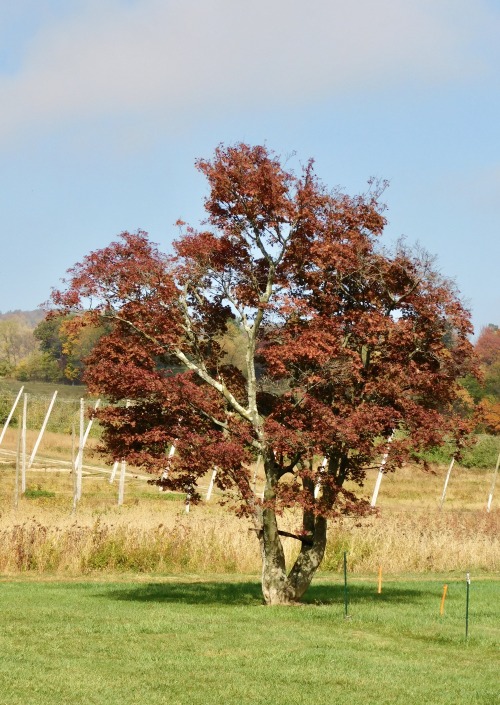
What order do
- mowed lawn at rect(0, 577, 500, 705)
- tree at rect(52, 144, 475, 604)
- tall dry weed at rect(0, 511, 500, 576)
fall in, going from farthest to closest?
tall dry weed at rect(0, 511, 500, 576)
tree at rect(52, 144, 475, 604)
mowed lawn at rect(0, 577, 500, 705)

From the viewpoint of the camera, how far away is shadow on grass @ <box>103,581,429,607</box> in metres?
18.7

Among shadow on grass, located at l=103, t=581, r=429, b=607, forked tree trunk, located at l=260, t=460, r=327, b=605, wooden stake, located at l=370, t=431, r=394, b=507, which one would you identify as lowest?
shadow on grass, located at l=103, t=581, r=429, b=607

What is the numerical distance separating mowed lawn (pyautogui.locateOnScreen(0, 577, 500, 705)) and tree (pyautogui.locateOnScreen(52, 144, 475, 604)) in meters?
1.97

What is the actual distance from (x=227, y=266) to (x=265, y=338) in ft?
4.94

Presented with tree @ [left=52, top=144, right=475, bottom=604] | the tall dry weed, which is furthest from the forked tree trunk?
the tall dry weed

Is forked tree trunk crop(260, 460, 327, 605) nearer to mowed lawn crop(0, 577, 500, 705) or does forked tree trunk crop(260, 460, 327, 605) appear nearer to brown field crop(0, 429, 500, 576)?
mowed lawn crop(0, 577, 500, 705)

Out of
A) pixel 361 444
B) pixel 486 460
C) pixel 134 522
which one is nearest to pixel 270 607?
pixel 361 444

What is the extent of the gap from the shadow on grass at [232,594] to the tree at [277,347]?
5.24ft

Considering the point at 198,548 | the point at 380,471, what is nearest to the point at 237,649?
the point at 380,471

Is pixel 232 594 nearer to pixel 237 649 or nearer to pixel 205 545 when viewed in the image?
pixel 205 545

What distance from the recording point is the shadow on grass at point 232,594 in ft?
61.4

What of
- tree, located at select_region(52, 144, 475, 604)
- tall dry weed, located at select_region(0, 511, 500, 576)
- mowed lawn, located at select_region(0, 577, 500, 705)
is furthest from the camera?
tall dry weed, located at select_region(0, 511, 500, 576)

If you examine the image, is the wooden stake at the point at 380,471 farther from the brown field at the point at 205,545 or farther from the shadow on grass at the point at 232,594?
the shadow on grass at the point at 232,594

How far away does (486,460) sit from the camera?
220 ft
